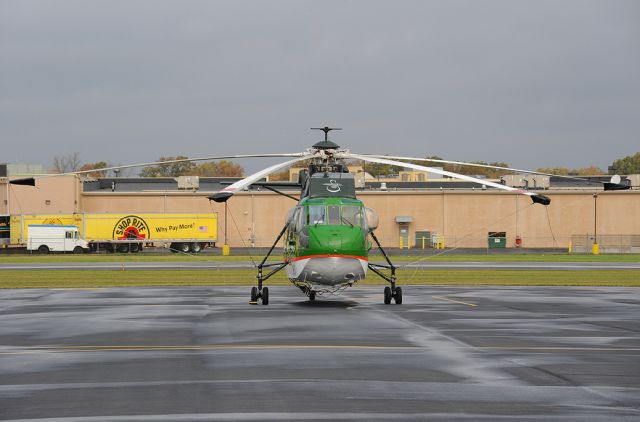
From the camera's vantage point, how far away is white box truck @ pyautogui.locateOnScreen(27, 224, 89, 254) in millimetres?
93312

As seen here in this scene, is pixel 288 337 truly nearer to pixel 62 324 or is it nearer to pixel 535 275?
pixel 62 324

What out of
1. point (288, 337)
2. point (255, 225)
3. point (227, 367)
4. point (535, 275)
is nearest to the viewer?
point (227, 367)

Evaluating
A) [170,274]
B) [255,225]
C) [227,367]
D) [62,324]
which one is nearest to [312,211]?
[62,324]

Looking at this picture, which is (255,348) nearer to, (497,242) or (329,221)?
(329,221)

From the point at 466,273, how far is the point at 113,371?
136ft

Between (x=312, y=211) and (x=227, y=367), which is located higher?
(x=312, y=211)

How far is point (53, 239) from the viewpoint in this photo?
94062 millimetres

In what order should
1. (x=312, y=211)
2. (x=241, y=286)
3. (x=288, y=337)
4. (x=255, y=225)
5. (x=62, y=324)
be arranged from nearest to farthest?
1. (x=288, y=337)
2. (x=62, y=324)
3. (x=312, y=211)
4. (x=241, y=286)
5. (x=255, y=225)

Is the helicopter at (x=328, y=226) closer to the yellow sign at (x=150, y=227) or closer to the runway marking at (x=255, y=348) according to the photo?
→ the runway marking at (x=255, y=348)

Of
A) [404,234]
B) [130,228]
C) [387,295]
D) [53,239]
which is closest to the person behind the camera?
[387,295]

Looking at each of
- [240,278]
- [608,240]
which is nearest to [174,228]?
[240,278]

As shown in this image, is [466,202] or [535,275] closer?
[535,275]

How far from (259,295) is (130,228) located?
227 ft

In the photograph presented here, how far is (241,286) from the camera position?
42281 mm
